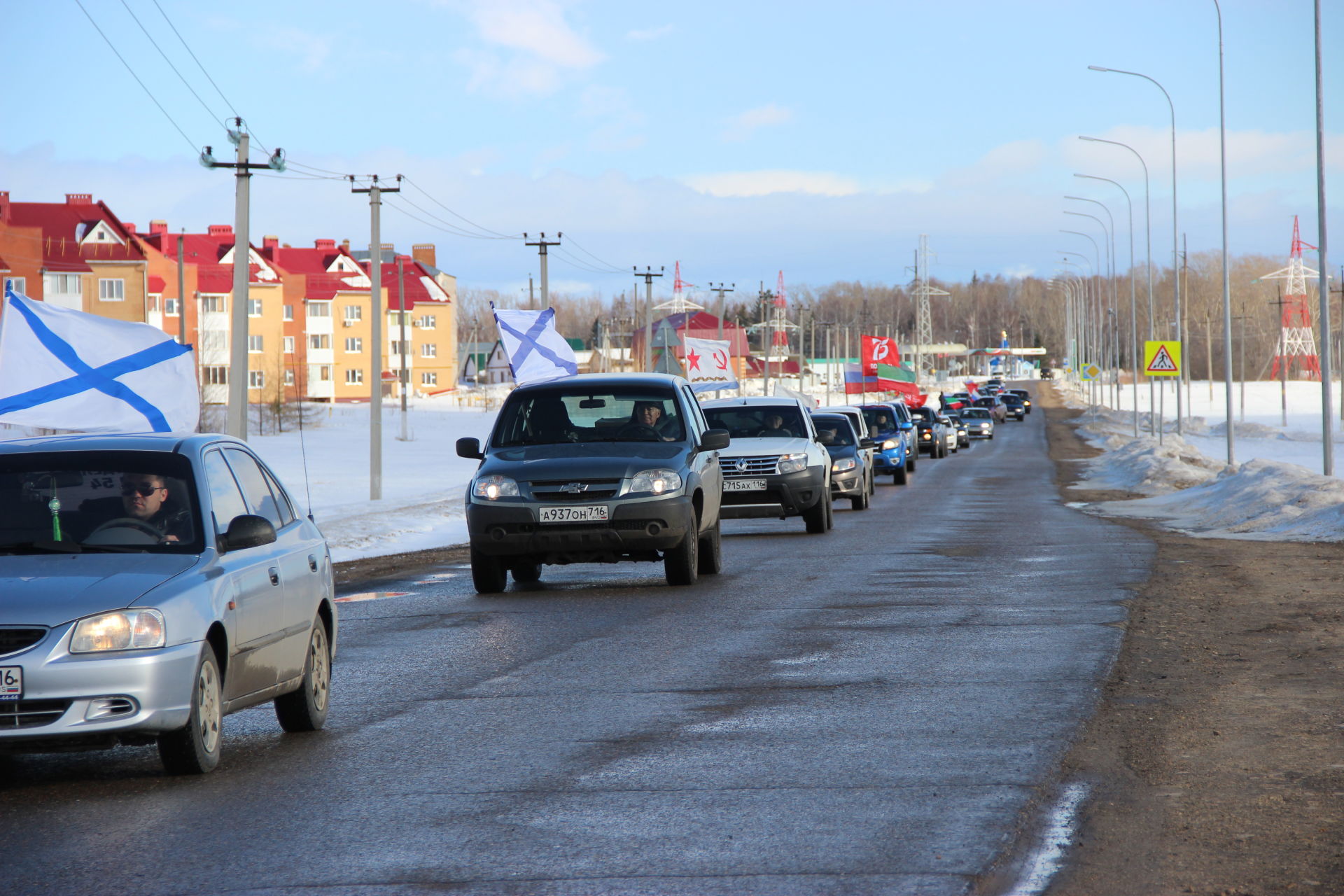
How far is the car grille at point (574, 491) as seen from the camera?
13.6 m

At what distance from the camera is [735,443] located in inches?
813

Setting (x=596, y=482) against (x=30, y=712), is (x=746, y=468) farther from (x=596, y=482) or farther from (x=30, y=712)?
(x=30, y=712)

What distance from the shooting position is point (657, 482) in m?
13.7

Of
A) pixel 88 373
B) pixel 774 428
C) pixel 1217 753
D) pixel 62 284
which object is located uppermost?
pixel 62 284

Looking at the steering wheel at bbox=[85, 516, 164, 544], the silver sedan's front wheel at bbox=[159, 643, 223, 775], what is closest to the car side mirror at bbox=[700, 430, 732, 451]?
the steering wheel at bbox=[85, 516, 164, 544]

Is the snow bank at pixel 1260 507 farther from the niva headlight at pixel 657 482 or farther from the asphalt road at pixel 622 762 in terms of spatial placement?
the niva headlight at pixel 657 482

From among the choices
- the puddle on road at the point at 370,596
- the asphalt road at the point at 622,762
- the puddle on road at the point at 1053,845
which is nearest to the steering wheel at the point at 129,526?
the asphalt road at the point at 622,762

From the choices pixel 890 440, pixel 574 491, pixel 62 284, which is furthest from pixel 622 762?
pixel 62 284

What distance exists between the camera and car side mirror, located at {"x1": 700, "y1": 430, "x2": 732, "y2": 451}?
14.7m

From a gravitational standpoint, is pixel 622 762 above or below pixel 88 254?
below

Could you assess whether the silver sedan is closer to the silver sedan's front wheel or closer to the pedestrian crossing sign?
the silver sedan's front wheel

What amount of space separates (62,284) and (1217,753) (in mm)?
82252

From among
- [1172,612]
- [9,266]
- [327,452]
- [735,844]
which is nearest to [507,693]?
[735,844]

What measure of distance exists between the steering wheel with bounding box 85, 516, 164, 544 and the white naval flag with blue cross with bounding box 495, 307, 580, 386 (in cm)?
2719
